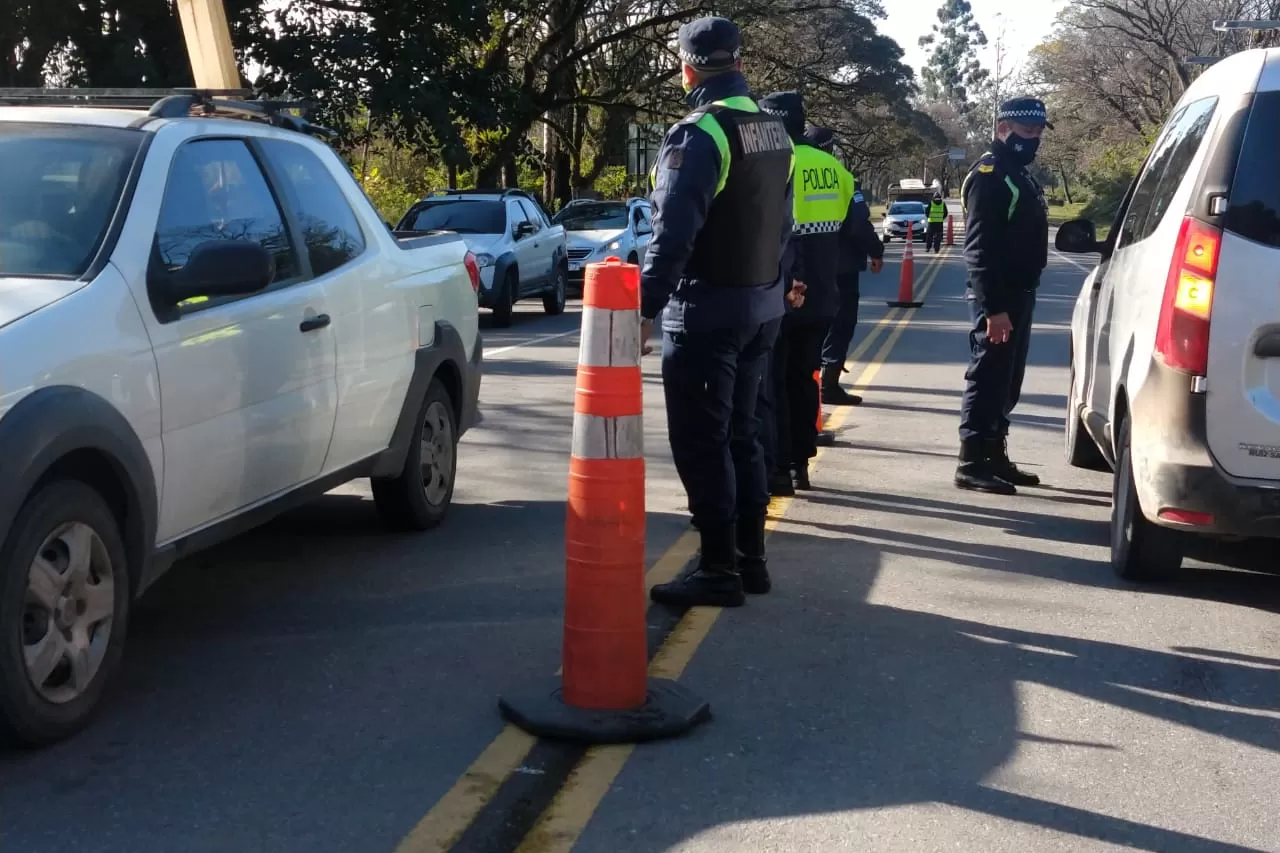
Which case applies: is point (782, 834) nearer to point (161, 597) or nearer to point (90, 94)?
point (161, 597)

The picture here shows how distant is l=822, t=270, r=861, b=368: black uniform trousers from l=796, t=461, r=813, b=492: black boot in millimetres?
3670

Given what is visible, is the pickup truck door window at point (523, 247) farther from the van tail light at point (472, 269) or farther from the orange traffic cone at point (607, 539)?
the orange traffic cone at point (607, 539)

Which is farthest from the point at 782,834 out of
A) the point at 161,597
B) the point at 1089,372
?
the point at 1089,372

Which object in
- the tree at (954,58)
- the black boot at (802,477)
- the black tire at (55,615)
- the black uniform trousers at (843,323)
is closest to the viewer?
the black tire at (55,615)

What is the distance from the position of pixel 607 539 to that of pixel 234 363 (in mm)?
1542

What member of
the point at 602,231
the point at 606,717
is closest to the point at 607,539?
the point at 606,717

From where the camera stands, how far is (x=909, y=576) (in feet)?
22.4

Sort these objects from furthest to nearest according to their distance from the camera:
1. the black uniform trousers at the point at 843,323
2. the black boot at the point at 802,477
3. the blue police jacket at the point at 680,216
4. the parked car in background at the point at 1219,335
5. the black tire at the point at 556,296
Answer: the black tire at the point at 556,296 → the black uniform trousers at the point at 843,323 → the black boot at the point at 802,477 → the parked car in background at the point at 1219,335 → the blue police jacket at the point at 680,216

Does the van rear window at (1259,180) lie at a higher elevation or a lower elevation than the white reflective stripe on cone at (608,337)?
higher

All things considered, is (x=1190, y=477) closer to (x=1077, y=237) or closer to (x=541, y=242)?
(x=1077, y=237)

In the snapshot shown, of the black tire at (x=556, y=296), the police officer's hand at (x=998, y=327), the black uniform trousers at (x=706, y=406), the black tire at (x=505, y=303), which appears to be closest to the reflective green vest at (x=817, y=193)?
the police officer's hand at (x=998, y=327)

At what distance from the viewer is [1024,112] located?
27.7 feet

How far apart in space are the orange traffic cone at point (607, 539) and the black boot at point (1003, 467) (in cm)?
468

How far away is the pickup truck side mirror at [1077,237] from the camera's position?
26.3ft
